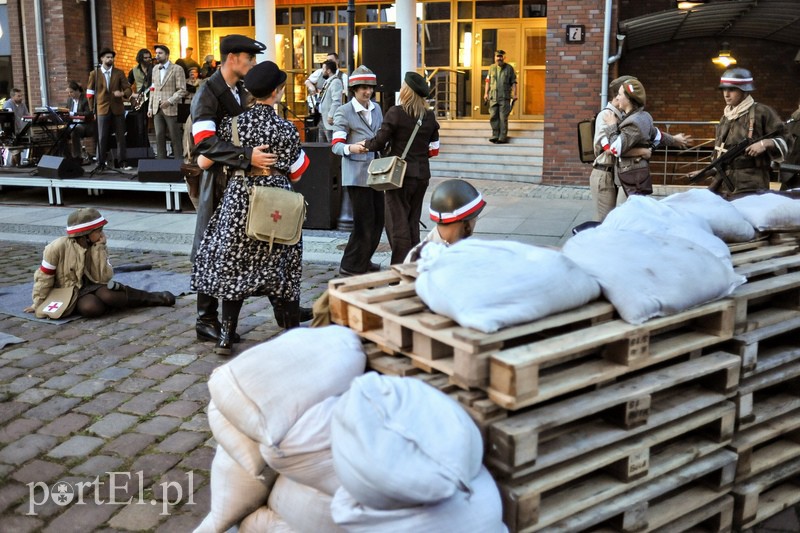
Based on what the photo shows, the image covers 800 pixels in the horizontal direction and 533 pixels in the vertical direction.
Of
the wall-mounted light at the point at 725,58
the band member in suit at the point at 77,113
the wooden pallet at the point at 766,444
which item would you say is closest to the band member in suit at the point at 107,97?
the band member in suit at the point at 77,113

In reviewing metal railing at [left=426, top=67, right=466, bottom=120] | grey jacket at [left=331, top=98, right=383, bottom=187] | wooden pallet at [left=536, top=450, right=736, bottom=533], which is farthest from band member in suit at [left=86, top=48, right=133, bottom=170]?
wooden pallet at [left=536, top=450, right=736, bottom=533]

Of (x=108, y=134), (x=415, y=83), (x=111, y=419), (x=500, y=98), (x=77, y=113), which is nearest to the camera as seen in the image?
(x=111, y=419)

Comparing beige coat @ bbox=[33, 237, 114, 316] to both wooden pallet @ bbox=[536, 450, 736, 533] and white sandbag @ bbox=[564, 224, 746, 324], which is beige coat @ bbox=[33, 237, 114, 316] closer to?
white sandbag @ bbox=[564, 224, 746, 324]

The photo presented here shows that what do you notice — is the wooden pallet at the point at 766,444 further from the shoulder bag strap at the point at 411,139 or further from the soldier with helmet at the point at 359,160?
the soldier with helmet at the point at 359,160

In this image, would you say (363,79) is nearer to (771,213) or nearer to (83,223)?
(83,223)

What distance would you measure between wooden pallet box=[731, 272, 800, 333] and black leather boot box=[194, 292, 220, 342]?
3.58 meters

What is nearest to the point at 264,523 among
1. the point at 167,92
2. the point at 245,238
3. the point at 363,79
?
the point at 245,238

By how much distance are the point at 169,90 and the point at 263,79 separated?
383 inches

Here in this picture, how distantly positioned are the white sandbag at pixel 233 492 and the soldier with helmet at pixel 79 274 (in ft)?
12.8

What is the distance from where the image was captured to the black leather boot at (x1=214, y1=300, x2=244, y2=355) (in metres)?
5.41

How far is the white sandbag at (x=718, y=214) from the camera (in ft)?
12.5

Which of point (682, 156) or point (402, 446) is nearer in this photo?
point (402, 446)

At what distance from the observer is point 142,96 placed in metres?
16.2

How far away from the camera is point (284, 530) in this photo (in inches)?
111
